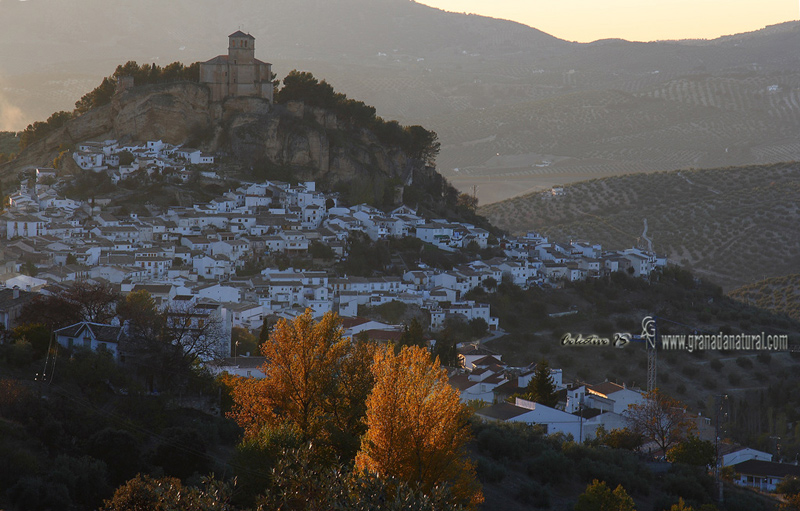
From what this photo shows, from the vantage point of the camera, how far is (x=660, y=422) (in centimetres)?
2131

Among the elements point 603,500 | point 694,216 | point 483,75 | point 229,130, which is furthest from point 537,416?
point 483,75

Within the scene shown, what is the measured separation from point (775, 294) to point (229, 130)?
25825 millimetres

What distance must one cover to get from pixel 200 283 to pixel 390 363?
63.5ft

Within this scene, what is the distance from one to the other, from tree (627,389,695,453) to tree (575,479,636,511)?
660 centimetres

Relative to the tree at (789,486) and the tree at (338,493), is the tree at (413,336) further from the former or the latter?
the tree at (338,493)

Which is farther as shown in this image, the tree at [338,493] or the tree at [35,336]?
the tree at [35,336]

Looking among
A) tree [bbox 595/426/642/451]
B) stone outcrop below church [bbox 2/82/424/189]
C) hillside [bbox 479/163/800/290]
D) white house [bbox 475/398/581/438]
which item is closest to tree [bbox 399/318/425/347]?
white house [bbox 475/398/581/438]

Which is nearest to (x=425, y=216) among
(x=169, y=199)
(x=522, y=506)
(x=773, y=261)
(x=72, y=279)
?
(x=169, y=199)

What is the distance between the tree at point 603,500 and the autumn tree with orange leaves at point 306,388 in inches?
135

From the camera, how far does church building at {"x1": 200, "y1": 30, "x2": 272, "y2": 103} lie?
132ft

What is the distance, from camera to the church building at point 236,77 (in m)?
40.3

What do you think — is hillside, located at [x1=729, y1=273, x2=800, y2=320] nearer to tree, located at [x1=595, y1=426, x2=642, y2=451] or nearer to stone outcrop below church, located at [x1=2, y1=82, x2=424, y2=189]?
stone outcrop below church, located at [x1=2, y1=82, x2=424, y2=189]

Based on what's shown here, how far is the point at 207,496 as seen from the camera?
9344 millimetres

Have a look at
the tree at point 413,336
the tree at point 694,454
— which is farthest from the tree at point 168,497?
the tree at point 413,336
